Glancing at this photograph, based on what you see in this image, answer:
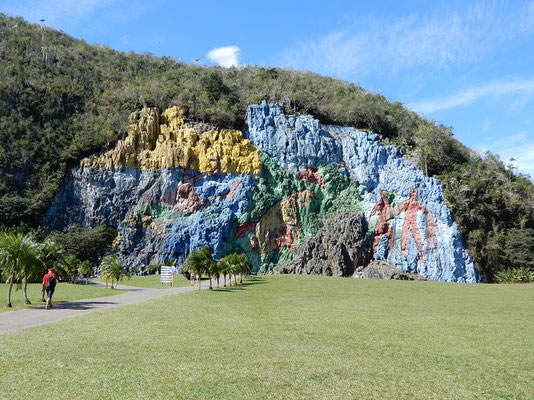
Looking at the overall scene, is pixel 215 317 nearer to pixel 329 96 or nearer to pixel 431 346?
pixel 431 346

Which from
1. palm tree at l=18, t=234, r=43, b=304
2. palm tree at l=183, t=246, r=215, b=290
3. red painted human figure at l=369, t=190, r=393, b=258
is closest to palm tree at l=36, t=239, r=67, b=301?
palm tree at l=18, t=234, r=43, b=304

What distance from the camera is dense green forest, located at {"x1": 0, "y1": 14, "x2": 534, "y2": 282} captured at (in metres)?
56.8

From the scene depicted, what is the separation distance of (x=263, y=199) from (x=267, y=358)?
51.0 metres

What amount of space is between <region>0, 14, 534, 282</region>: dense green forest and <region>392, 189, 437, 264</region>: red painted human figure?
4082 mm

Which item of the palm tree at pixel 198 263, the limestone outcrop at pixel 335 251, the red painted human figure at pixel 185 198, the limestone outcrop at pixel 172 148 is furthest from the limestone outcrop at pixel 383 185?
the palm tree at pixel 198 263

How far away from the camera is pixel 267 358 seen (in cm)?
940

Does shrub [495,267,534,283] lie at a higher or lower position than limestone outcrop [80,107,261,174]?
lower

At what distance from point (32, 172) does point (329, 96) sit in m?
51.7

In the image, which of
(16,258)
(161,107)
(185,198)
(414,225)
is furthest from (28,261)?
(414,225)

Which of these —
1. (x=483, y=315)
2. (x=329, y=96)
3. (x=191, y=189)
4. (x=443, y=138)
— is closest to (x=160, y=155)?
(x=191, y=189)

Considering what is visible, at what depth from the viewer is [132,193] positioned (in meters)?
59.0

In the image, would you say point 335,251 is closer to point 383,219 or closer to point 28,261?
point 383,219

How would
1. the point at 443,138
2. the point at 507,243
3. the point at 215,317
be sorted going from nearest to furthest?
the point at 215,317
the point at 507,243
the point at 443,138

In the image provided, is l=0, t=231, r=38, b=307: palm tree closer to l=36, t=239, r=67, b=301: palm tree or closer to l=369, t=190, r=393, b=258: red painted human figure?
l=36, t=239, r=67, b=301: palm tree
